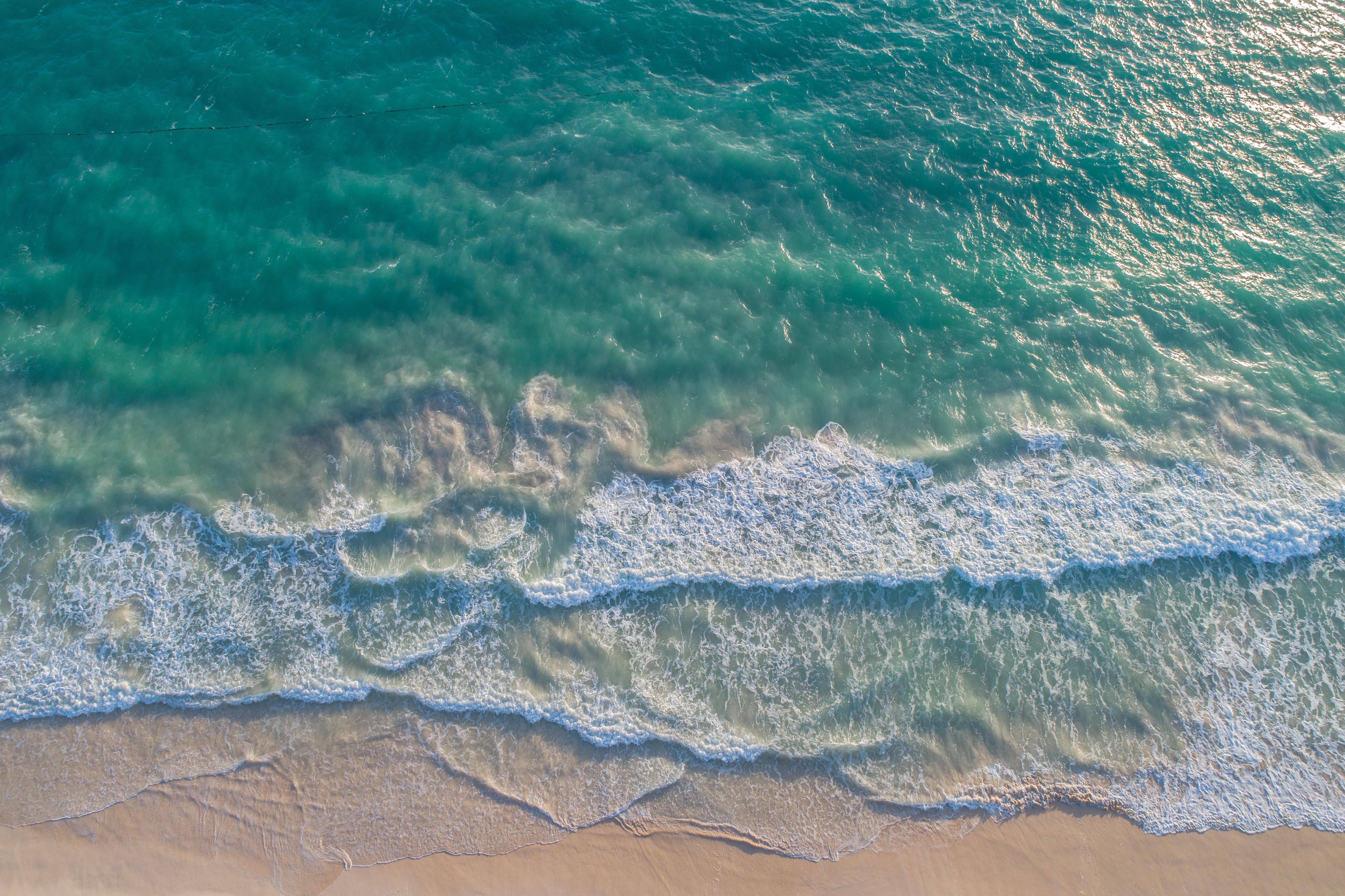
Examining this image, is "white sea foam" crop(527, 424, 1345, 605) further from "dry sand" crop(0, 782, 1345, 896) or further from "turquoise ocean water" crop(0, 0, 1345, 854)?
"dry sand" crop(0, 782, 1345, 896)

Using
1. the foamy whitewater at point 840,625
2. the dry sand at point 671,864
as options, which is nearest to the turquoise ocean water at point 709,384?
the foamy whitewater at point 840,625

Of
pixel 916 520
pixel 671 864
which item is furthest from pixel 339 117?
pixel 671 864

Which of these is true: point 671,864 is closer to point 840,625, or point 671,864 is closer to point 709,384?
point 840,625

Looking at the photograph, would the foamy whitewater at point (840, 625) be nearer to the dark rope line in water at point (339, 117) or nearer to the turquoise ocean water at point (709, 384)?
the turquoise ocean water at point (709, 384)

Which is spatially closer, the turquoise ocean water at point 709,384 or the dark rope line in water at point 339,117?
the turquoise ocean water at point 709,384

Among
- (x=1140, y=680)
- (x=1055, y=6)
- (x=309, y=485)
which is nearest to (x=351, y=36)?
(x=309, y=485)

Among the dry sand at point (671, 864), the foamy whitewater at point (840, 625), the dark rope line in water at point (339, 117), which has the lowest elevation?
the dry sand at point (671, 864)

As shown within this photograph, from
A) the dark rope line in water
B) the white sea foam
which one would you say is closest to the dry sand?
the white sea foam
